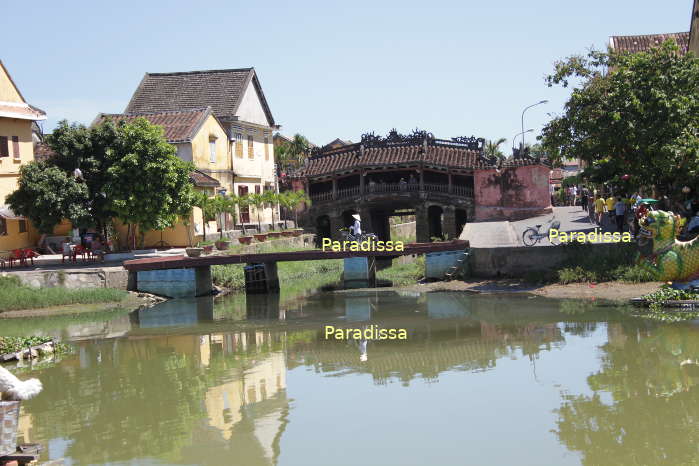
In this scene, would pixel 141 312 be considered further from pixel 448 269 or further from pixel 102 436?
pixel 102 436

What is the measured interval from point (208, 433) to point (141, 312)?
15.1 m

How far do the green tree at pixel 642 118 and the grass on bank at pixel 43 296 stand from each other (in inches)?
→ 646

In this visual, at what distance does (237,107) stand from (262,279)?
43.9 ft

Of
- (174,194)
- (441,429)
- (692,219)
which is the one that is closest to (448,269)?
(692,219)

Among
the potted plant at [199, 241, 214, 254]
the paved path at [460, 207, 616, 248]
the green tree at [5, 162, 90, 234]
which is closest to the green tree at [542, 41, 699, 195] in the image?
the paved path at [460, 207, 616, 248]

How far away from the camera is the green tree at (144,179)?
29172 mm

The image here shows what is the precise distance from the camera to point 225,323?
23.1 m

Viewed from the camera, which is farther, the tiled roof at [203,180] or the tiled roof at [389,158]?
the tiled roof at [389,158]

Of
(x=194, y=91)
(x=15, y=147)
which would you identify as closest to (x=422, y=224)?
(x=194, y=91)

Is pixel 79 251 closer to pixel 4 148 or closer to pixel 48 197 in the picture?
pixel 48 197

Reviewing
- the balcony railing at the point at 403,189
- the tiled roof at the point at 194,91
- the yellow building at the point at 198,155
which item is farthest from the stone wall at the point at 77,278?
the balcony railing at the point at 403,189

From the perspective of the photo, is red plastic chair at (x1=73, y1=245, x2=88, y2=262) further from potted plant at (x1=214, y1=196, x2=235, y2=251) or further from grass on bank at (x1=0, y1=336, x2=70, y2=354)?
grass on bank at (x1=0, y1=336, x2=70, y2=354)

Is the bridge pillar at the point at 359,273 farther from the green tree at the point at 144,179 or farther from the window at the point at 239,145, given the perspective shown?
the window at the point at 239,145

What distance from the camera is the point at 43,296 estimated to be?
2653 cm
